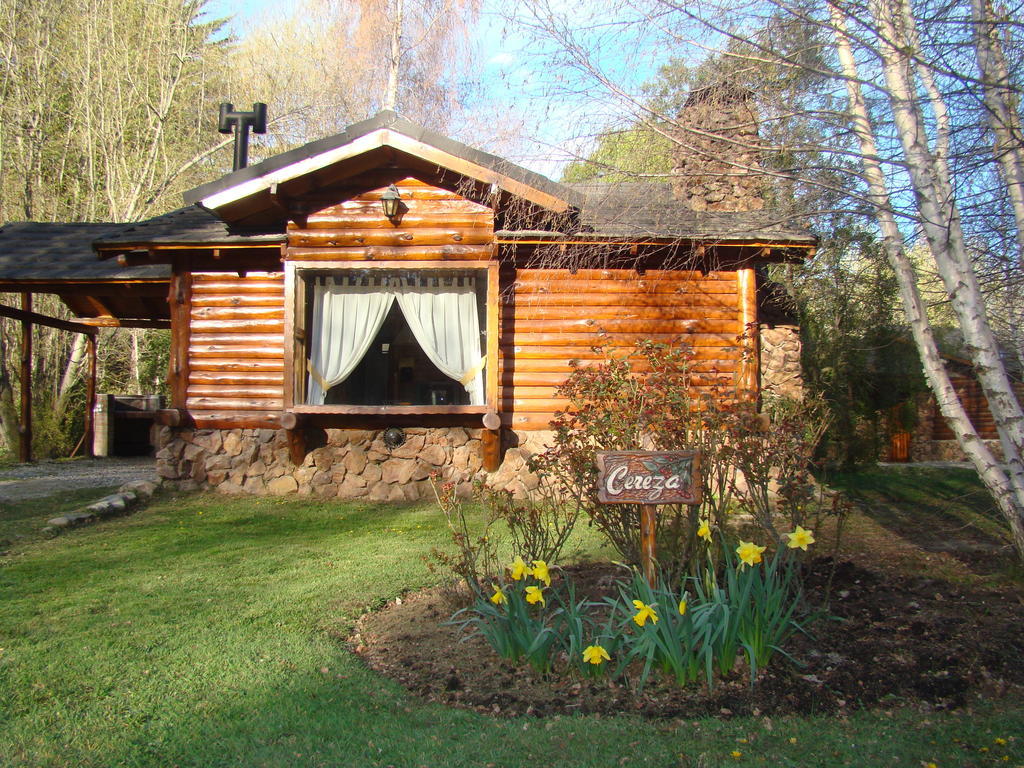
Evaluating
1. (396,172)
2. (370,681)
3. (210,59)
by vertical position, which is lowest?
(370,681)

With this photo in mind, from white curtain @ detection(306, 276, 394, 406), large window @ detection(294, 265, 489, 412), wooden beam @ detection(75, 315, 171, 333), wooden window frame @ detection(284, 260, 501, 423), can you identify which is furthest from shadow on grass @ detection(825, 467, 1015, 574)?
wooden beam @ detection(75, 315, 171, 333)

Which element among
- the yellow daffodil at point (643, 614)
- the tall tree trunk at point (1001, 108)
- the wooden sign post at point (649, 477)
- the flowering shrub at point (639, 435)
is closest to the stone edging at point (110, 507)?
the flowering shrub at point (639, 435)

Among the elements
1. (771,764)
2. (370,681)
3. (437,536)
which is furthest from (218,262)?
(771,764)

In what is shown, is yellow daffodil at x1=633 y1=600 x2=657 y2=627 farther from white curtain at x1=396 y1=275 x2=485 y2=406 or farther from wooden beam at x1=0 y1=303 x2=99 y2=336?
wooden beam at x1=0 y1=303 x2=99 y2=336

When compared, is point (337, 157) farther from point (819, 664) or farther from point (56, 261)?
point (819, 664)

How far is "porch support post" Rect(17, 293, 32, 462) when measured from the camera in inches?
505

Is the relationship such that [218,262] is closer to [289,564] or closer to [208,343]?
[208,343]

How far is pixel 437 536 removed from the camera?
7828 millimetres

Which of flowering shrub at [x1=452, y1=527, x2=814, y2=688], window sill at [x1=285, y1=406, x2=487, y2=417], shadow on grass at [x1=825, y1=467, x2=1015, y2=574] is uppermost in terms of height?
window sill at [x1=285, y1=406, x2=487, y2=417]

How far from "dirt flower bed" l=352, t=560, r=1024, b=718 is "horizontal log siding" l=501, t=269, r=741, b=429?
502 centimetres

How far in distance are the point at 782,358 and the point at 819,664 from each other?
795 centimetres

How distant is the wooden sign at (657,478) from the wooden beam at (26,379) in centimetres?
1155

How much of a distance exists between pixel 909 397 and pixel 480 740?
16923 mm

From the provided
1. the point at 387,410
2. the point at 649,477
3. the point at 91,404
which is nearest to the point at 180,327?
the point at 387,410
